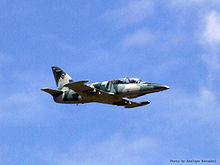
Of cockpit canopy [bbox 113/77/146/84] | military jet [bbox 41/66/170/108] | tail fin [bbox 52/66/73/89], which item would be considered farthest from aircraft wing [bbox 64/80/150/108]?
tail fin [bbox 52/66/73/89]

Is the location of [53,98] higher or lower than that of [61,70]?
lower

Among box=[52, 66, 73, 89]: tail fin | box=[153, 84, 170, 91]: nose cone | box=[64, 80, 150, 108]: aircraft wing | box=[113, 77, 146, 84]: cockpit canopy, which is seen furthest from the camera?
box=[52, 66, 73, 89]: tail fin

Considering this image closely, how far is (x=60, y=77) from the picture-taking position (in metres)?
68.7

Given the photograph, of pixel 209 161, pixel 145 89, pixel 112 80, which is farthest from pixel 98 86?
pixel 209 161

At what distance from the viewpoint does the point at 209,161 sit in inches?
1694

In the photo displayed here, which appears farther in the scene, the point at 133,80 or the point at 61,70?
the point at 61,70

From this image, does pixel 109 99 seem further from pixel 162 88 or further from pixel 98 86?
pixel 162 88

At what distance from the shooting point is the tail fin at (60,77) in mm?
68250

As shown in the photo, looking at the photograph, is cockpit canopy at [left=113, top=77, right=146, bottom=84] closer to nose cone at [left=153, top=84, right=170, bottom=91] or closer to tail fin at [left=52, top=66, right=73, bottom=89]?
nose cone at [left=153, top=84, right=170, bottom=91]

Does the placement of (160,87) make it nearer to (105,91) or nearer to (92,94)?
(105,91)

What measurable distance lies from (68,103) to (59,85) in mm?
4436

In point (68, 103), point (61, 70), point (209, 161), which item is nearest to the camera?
point (209, 161)

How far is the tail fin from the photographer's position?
68.2 meters

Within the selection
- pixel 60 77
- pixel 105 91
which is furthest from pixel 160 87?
pixel 60 77
